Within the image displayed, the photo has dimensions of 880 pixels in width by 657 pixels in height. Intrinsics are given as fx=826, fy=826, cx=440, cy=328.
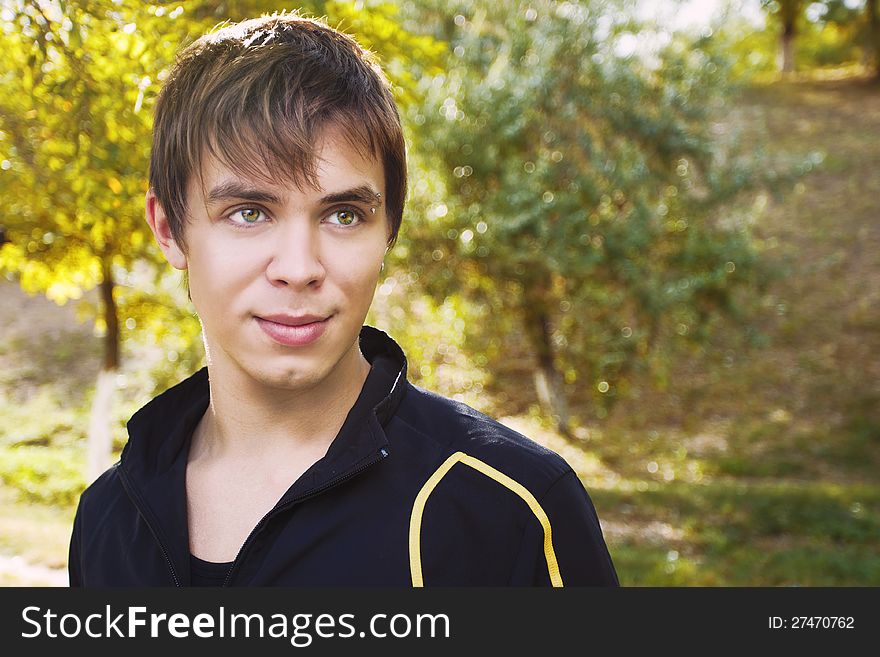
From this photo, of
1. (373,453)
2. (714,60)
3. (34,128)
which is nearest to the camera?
(373,453)

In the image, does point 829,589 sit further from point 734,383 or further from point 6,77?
point 734,383

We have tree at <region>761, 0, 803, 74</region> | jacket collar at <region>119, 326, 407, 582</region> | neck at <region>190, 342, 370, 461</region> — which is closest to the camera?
jacket collar at <region>119, 326, 407, 582</region>

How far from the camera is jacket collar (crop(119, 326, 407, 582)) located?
176 centimetres

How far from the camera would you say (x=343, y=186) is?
1.76 metres

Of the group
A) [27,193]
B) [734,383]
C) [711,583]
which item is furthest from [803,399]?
[27,193]

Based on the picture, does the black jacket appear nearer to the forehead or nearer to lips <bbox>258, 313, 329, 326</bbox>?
lips <bbox>258, 313, 329, 326</bbox>

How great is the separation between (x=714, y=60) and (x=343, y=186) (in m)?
12.3

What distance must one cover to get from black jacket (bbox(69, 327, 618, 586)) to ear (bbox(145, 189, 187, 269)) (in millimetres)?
549

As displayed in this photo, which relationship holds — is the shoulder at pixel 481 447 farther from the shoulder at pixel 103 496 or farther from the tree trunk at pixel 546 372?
the tree trunk at pixel 546 372

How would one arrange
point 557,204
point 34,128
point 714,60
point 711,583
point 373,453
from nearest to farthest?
point 373,453
point 34,128
point 711,583
point 557,204
point 714,60

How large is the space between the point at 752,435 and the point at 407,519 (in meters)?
13.7

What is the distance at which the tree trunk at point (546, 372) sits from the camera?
13.7m

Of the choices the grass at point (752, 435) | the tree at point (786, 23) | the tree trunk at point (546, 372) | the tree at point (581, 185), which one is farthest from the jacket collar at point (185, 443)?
the tree at point (786, 23)

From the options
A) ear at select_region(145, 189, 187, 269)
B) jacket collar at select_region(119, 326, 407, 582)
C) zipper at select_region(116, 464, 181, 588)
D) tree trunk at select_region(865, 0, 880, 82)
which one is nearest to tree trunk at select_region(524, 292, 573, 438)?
jacket collar at select_region(119, 326, 407, 582)
